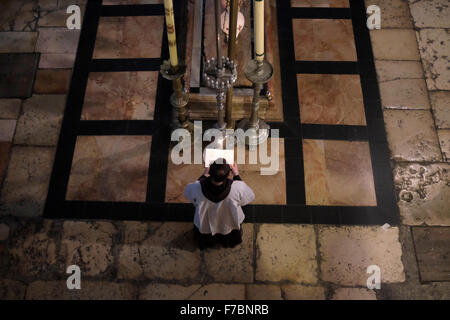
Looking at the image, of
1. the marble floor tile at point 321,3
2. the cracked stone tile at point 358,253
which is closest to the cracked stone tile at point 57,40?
the marble floor tile at point 321,3

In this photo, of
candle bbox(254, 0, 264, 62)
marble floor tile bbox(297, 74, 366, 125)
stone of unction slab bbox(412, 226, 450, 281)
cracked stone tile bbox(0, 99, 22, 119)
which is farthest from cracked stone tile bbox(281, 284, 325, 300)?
cracked stone tile bbox(0, 99, 22, 119)

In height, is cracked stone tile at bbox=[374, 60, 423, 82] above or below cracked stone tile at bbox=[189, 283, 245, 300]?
above

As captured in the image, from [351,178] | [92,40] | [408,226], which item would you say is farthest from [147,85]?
[408,226]

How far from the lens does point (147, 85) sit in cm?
412

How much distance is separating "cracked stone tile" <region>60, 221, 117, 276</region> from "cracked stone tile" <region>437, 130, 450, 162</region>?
3394 mm

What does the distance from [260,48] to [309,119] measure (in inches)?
61.8

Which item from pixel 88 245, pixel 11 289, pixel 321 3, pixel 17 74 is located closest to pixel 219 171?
pixel 88 245

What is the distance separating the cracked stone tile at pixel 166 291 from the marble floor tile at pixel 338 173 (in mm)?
1392

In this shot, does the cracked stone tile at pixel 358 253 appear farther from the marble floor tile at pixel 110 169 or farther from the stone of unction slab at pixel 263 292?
the marble floor tile at pixel 110 169

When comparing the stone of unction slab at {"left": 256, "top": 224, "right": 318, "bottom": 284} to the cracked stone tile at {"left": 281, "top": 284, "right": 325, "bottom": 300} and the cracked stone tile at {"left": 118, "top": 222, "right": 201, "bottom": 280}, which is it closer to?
the cracked stone tile at {"left": 281, "top": 284, "right": 325, "bottom": 300}

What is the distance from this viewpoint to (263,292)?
3271 millimetres

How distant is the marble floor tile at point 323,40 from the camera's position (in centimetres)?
427

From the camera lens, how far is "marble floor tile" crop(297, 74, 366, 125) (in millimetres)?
3951
